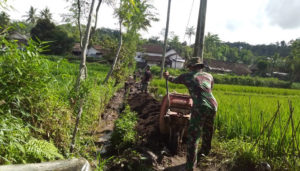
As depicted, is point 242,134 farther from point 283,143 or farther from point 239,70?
point 239,70

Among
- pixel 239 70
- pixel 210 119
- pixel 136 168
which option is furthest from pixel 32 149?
pixel 239 70

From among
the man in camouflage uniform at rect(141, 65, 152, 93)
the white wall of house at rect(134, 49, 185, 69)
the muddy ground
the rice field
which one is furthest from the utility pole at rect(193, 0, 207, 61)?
the white wall of house at rect(134, 49, 185, 69)

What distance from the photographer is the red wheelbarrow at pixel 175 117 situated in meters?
3.56

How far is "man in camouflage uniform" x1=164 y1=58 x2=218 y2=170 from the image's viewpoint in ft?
9.84

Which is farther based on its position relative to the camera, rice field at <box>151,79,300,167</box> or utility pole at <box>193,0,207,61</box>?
utility pole at <box>193,0,207,61</box>

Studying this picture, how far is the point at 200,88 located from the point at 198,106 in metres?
0.29

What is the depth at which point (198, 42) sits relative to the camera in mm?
6316

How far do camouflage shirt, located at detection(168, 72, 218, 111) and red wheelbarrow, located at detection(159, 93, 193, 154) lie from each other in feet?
1.85

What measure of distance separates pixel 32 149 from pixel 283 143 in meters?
3.52

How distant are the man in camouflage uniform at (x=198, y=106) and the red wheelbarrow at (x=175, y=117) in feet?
Result: 1.41

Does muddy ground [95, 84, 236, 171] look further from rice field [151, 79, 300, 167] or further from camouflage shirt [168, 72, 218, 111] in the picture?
camouflage shirt [168, 72, 218, 111]

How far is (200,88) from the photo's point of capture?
3.14 metres

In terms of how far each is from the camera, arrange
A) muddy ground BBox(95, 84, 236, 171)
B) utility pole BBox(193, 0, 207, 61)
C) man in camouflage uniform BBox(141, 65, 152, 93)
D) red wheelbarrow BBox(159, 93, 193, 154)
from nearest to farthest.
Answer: muddy ground BBox(95, 84, 236, 171)
red wheelbarrow BBox(159, 93, 193, 154)
utility pole BBox(193, 0, 207, 61)
man in camouflage uniform BBox(141, 65, 152, 93)

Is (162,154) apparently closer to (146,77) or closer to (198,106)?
(198,106)
